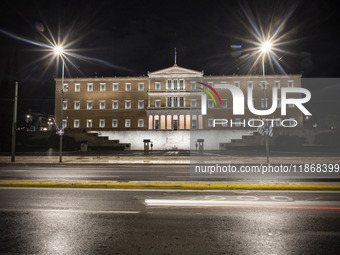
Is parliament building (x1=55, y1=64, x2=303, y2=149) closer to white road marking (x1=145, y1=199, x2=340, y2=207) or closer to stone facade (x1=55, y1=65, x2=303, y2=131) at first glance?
stone facade (x1=55, y1=65, x2=303, y2=131)

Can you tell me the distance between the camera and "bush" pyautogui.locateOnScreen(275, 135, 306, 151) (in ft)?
130

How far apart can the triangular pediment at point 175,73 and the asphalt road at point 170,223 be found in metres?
50.7

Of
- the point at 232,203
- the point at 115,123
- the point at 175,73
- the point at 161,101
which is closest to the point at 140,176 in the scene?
the point at 232,203

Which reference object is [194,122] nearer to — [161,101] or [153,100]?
[161,101]

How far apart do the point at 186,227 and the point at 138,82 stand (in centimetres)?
5509

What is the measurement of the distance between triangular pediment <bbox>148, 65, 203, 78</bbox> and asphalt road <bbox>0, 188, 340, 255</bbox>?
166ft

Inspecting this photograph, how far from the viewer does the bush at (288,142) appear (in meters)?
39.6

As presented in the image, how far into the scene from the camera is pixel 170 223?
554 centimetres

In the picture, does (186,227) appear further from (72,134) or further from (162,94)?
(162,94)

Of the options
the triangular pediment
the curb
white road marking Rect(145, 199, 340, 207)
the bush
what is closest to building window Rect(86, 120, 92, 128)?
the triangular pediment

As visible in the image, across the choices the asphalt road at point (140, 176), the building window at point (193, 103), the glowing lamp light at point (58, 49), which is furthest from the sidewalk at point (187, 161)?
the building window at point (193, 103)

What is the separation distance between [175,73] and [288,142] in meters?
29.8

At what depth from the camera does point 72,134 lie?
4581 centimetres

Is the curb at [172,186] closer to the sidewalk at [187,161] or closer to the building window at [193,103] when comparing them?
the sidewalk at [187,161]
